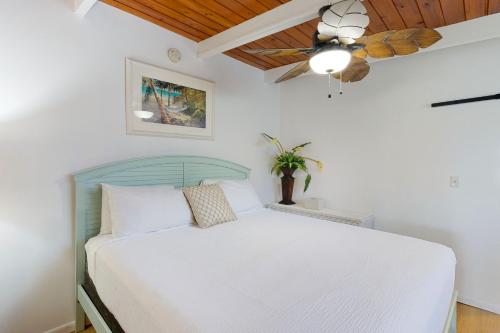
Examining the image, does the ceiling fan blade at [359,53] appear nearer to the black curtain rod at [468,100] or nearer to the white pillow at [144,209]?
the black curtain rod at [468,100]

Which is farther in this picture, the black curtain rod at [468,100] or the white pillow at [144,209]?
the black curtain rod at [468,100]

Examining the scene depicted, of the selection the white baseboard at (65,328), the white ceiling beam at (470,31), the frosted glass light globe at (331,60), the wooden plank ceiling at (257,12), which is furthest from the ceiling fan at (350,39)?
the white baseboard at (65,328)

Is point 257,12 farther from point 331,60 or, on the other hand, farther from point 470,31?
point 470,31

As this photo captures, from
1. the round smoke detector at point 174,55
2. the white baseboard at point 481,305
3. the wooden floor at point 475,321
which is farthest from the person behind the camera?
the round smoke detector at point 174,55

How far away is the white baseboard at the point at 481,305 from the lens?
85.0 inches

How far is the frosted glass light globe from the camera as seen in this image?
56.8 inches

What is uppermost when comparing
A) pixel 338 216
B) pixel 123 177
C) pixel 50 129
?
pixel 50 129

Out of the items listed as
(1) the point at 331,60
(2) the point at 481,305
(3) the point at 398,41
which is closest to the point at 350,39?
(1) the point at 331,60

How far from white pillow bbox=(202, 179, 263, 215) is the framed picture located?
0.57 meters

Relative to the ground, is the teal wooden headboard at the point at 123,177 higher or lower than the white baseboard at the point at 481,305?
higher

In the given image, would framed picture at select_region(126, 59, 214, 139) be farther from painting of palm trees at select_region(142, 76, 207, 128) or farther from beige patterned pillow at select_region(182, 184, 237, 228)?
beige patterned pillow at select_region(182, 184, 237, 228)

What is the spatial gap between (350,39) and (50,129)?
2.06 m

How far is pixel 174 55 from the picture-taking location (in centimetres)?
239

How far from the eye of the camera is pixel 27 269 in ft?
5.49
